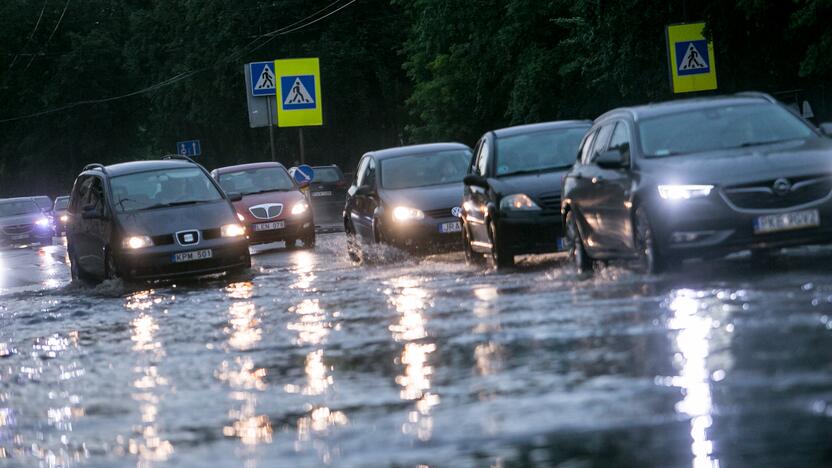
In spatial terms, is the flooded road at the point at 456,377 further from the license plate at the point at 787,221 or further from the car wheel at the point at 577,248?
the license plate at the point at 787,221

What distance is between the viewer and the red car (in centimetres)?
2891

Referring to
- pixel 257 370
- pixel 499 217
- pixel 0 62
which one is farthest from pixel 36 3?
pixel 257 370

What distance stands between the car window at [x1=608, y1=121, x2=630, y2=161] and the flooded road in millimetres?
1130

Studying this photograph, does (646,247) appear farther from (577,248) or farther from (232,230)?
(232,230)

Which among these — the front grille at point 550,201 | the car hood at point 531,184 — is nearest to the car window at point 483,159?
the car hood at point 531,184

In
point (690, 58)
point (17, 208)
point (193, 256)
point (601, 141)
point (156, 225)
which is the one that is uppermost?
point (690, 58)

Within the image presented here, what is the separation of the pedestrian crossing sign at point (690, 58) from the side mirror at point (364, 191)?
17.7 ft

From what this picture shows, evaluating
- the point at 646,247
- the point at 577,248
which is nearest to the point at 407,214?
the point at 577,248

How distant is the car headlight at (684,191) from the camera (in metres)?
13.0

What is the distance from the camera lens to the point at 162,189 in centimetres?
2217

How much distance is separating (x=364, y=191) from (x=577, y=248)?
7985mm

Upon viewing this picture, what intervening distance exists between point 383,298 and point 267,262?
1003cm

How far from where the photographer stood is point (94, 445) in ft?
25.6

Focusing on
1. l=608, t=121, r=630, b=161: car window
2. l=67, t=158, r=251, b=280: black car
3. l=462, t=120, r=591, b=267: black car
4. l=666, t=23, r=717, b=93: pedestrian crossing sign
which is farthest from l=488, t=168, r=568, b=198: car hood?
l=666, t=23, r=717, b=93: pedestrian crossing sign
